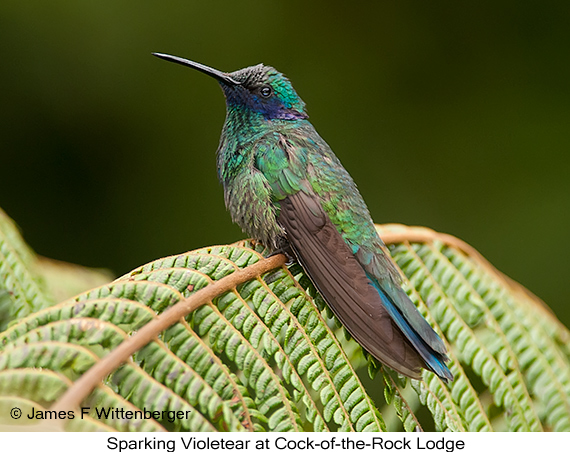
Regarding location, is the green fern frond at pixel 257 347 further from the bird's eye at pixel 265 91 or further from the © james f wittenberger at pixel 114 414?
the bird's eye at pixel 265 91

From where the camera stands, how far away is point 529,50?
234 inches

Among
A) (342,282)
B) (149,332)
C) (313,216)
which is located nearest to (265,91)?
(313,216)

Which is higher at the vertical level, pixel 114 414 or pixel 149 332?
pixel 149 332

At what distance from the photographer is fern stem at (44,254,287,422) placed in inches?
52.7

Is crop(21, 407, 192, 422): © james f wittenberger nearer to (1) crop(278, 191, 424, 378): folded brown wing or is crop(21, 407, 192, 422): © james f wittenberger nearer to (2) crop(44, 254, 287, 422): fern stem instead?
(2) crop(44, 254, 287, 422): fern stem

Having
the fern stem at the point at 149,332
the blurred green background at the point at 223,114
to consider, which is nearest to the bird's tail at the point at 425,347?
the fern stem at the point at 149,332

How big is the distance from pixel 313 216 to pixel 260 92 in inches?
41.0

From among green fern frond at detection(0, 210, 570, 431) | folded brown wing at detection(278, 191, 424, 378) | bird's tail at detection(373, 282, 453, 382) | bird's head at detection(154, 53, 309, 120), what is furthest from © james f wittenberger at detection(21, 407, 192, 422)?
bird's head at detection(154, 53, 309, 120)

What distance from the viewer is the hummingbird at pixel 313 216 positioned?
2.32 m

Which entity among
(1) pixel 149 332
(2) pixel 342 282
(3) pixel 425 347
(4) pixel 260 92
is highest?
(4) pixel 260 92

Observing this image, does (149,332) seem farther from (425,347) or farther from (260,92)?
(260,92)

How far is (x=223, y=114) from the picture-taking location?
585 centimetres

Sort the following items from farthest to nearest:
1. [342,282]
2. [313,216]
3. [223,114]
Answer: [223,114]
[313,216]
[342,282]

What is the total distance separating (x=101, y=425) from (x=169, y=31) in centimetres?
486
